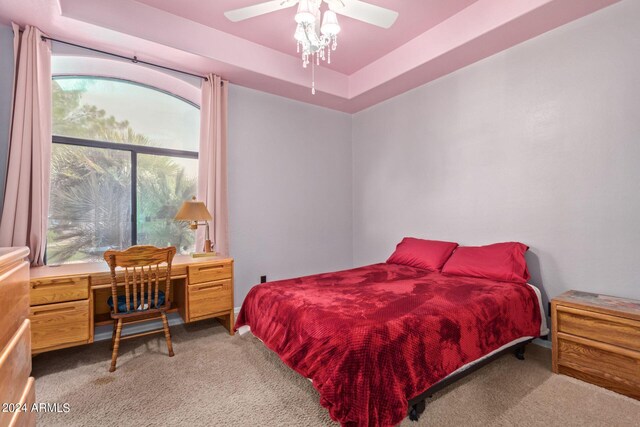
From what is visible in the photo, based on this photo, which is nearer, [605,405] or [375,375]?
[375,375]

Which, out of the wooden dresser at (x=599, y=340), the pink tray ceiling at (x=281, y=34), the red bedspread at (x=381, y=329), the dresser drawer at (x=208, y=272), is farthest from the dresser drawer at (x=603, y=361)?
the dresser drawer at (x=208, y=272)

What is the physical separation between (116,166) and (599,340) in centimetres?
427

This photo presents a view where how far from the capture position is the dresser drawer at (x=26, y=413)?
0.90 metres

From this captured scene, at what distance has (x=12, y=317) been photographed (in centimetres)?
96

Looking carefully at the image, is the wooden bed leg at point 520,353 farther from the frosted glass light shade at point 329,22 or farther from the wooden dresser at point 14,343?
the wooden dresser at point 14,343

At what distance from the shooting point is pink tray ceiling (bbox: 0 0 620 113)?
93.8 inches

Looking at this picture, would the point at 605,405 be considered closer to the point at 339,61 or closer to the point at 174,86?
the point at 339,61

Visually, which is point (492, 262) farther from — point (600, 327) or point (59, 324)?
point (59, 324)

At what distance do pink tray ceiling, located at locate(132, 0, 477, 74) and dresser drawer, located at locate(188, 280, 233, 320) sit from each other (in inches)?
95.6

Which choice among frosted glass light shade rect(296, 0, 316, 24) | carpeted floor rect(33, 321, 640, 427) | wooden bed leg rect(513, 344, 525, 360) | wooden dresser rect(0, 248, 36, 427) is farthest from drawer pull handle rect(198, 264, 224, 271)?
wooden bed leg rect(513, 344, 525, 360)

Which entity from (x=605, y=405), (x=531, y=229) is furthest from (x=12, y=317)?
(x=531, y=229)

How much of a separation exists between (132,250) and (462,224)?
10.1 feet

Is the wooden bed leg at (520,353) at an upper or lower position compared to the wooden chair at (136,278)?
lower

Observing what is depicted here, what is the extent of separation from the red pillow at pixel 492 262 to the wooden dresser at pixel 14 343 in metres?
2.86
